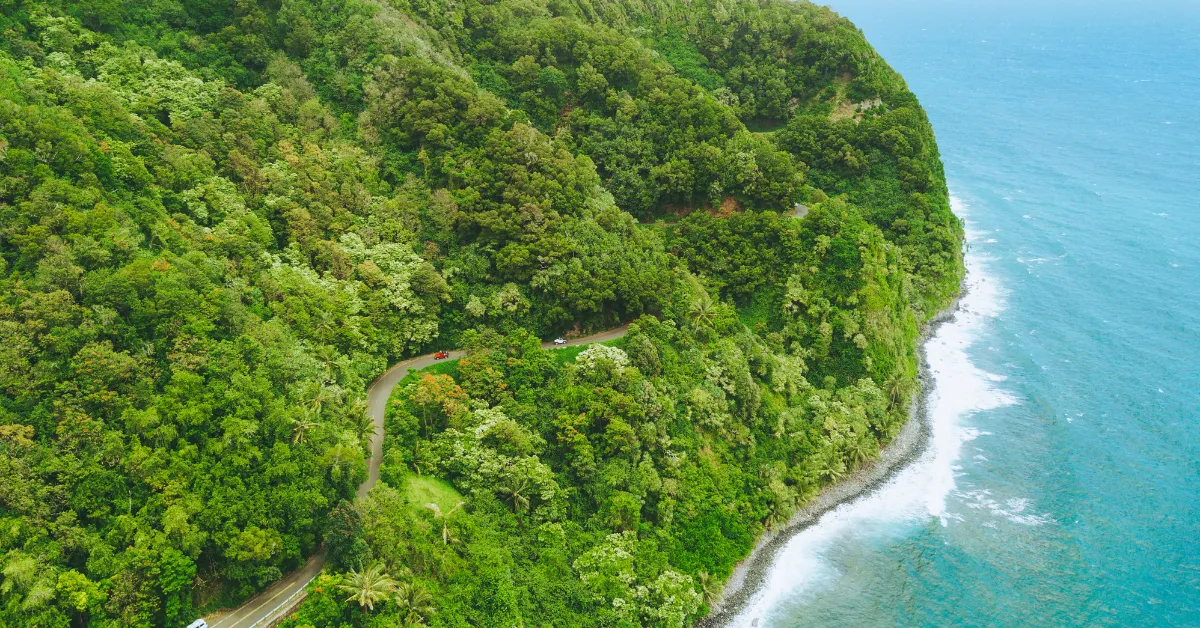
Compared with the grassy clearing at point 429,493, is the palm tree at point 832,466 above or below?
above

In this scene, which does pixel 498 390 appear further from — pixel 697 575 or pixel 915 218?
pixel 915 218

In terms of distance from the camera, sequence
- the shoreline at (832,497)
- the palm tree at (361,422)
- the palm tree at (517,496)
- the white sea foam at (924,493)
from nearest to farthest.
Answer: the palm tree at (361,422) → the palm tree at (517,496) → the shoreline at (832,497) → the white sea foam at (924,493)

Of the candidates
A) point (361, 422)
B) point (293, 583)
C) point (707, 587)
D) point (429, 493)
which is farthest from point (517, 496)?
point (707, 587)

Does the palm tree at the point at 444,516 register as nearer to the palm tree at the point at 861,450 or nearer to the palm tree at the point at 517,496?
the palm tree at the point at 517,496

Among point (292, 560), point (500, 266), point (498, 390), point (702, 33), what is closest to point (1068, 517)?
point (498, 390)

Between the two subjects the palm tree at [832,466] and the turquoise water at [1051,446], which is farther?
the palm tree at [832,466]

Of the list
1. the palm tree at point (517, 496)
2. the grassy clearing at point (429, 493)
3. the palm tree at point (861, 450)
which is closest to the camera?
the grassy clearing at point (429, 493)

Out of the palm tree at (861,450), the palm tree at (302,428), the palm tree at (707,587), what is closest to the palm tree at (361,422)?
the palm tree at (302,428)
